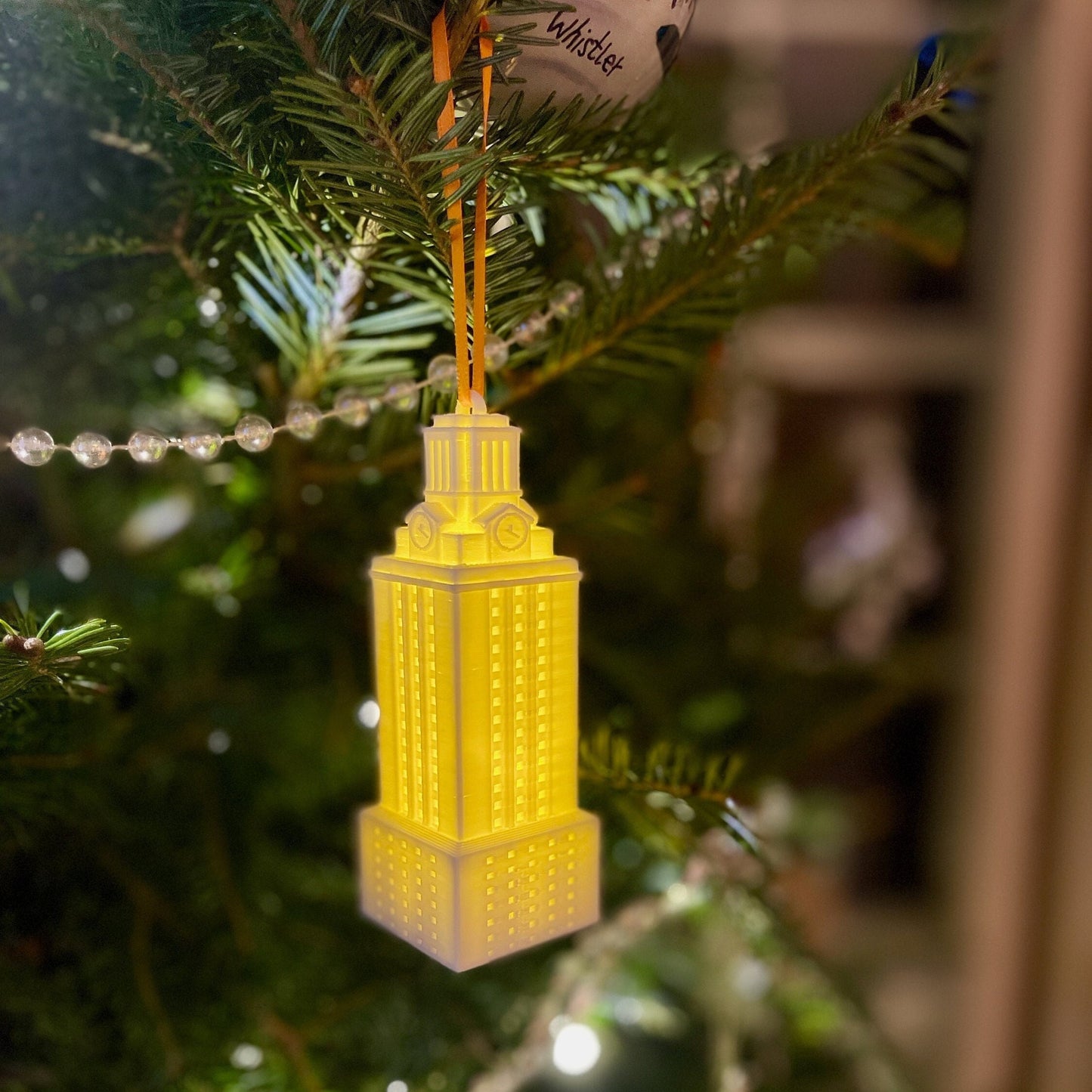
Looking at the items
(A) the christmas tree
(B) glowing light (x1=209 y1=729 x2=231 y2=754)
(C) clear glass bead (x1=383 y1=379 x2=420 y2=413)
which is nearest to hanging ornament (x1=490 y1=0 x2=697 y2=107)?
(A) the christmas tree

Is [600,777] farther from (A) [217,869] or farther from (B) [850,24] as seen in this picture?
(B) [850,24]

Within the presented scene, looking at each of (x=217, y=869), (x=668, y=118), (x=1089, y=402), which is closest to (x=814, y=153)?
(x=668, y=118)

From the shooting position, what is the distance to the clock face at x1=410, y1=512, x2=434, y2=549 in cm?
27

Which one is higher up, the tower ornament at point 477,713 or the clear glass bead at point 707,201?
the clear glass bead at point 707,201

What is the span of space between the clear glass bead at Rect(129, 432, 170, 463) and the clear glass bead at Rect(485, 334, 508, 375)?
12 cm

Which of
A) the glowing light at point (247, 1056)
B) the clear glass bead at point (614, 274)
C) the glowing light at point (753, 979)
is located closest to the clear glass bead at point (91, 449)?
the clear glass bead at point (614, 274)

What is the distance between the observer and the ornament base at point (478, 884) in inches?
10.3

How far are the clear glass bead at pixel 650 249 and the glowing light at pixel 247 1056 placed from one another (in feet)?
1.43

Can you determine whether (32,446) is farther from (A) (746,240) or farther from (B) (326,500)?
(A) (746,240)

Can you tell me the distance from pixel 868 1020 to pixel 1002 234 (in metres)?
0.81

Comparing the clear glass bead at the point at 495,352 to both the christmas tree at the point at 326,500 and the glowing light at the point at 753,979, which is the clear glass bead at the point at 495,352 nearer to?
the christmas tree at the point at 326,500

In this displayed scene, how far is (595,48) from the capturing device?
0.88 ft

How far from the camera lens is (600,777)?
325 millimetres

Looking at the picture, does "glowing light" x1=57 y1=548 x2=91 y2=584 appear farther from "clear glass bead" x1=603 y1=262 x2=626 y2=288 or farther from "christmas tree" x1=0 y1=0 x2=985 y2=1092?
"clear glass bead" x1=603 y1=262 x2=626 y2=288
